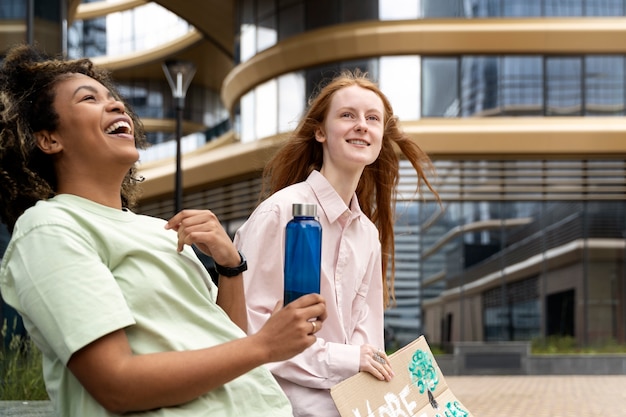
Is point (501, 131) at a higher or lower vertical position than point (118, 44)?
lower

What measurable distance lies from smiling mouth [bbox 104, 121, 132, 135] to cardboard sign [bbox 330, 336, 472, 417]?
3.53 feet

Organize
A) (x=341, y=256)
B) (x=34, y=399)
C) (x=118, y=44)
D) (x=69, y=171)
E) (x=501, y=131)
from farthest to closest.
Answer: (x=118, y=44), (x=501, y=131), (x=34, y=399), (x=341, y=256), (x=69, y=171)

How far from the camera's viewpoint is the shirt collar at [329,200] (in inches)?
152

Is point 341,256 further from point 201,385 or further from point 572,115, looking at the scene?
point 572,115

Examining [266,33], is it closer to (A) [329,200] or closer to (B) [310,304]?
(A) [329,200]

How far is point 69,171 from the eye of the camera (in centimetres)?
237

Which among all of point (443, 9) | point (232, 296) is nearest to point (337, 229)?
point (232, 296)

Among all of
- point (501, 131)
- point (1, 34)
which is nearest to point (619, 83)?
point (501, 131)

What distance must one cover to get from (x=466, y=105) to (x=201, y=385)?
23.8 meters

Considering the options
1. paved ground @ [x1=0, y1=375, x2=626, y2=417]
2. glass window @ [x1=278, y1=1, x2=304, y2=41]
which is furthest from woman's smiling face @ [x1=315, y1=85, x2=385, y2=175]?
glass window @ [x1=278, y1=1, x2=304, y2=41]

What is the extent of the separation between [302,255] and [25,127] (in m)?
0.74

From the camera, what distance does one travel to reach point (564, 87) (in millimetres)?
25359

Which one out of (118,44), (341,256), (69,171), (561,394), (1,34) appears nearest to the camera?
(69,171)

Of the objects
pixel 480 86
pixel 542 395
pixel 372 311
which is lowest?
pixel 542 395
